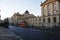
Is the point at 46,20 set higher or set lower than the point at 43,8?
lower

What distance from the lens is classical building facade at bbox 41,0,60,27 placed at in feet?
245

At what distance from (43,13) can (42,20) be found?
52.8ft

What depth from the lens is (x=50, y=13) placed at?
93438 mm

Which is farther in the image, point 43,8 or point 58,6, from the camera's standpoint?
point 43,8

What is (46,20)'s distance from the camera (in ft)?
269

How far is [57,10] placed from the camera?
3374 inches

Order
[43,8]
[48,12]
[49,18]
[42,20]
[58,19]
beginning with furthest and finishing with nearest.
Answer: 1. [43,8]
2. [48,12]
3. [42,20]
4. [49,18]
5. [58,19]

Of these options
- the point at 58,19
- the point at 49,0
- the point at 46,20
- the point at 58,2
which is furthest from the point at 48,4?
the point at 58,19

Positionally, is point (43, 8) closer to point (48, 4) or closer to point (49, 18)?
point (48, 4)

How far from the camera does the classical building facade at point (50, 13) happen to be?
7462 centimetres

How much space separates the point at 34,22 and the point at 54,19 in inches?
931

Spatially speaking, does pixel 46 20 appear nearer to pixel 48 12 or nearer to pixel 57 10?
pixel 57 10

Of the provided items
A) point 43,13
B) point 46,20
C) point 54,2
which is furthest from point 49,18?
point 43,13

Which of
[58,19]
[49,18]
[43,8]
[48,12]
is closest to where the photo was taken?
[58,19]
